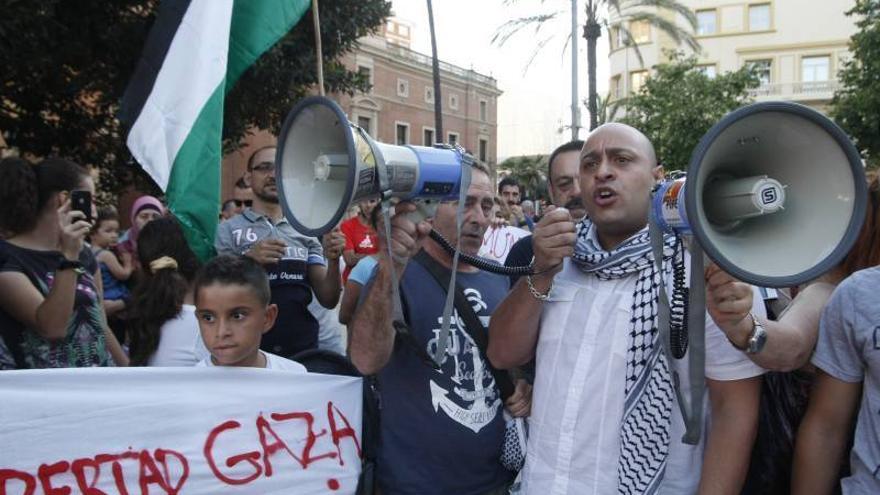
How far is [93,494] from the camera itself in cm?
222

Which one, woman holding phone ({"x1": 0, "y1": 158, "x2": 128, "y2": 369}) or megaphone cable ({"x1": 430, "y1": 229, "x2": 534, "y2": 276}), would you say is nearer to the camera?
megaphone cable ({"x1": 430, "y1": 229, "x2": 534, "y2": 276})

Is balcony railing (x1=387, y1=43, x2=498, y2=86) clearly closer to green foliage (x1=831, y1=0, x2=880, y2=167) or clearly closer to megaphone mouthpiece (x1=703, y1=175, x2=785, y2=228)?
green foliage (x1=831, y1=0, x2=880, y2=167)

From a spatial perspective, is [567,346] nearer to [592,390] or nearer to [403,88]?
[592,390]

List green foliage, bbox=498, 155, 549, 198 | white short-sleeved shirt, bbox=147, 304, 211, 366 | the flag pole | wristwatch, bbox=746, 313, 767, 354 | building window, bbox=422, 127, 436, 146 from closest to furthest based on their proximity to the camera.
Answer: wristwatch, bbox=746, 313, 767, 354, white short-sleeved shirt, bbox=147, 304, 211, 366, the flag pole, building window, bbox=422, 127, 436, 146, green foliage, bbox=498, 155, 549, 198

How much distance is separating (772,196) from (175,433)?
192 cm

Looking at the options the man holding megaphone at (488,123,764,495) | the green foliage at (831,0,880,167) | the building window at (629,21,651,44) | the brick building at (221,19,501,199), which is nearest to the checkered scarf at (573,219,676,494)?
the man holding megaphone at (488,123,764,495)

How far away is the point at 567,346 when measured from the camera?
1.85 m

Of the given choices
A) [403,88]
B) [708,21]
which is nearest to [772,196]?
[403,88]

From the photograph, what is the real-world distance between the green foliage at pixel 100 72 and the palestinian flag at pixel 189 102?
13.8 ft

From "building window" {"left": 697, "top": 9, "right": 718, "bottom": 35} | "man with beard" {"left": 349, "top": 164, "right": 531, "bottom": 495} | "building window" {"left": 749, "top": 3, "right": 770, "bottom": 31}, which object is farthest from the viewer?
"building window" {"left": 697, "top": 9, "right": 718, "bottom": 35}

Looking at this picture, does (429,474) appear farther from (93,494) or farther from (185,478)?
(93,494)

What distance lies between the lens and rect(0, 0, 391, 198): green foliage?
25.4ft

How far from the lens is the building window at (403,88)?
128ft

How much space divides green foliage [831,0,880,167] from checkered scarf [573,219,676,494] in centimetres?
1853
